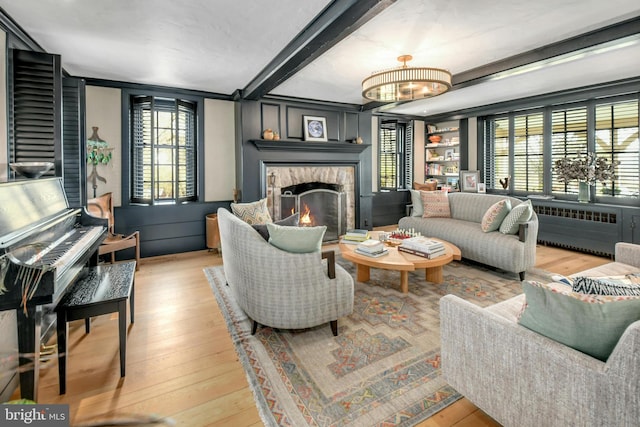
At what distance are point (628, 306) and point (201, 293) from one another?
3.21 m

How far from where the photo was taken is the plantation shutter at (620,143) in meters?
4.49

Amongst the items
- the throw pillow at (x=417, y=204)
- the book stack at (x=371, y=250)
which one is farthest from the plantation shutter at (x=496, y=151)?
the book stack at (x=371, y=250)

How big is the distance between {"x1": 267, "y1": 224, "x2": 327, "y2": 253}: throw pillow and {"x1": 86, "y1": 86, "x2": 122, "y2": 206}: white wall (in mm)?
3231

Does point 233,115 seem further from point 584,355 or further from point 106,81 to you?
point 584,355

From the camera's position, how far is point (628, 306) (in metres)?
1.14

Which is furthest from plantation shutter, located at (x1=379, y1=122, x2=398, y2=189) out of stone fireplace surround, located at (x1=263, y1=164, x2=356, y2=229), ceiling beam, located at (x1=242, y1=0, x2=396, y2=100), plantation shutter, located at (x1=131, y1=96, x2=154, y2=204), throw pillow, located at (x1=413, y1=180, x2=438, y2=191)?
plantation shutter, located at (x1=131, y1=96, x2=154, y2=204)

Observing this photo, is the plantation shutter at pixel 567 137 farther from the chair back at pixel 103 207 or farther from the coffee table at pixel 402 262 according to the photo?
the chair back at pixel 103 207

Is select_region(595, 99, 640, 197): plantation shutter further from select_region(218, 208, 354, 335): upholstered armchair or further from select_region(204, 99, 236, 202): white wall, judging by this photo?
select_region(204, 99, 236, 202): white wall

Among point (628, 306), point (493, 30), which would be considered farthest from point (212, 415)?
point (493, 30)

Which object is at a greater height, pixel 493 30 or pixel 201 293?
pixel 493 30

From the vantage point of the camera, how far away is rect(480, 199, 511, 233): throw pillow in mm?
3852

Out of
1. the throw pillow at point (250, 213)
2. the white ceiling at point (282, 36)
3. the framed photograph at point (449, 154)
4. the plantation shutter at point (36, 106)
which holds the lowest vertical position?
the throw pillow at point (250, 213)

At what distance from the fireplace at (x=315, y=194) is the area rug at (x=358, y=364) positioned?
7.61 feet

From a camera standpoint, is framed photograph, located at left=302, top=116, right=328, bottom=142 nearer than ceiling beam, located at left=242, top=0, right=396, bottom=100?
No
